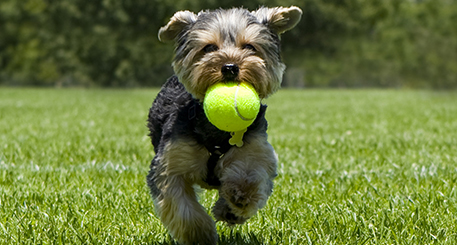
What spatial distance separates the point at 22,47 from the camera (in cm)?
5706

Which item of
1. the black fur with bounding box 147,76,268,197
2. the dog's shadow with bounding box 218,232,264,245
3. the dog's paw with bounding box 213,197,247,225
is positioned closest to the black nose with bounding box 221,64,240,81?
the black fur with bounding box 147,76,268,197

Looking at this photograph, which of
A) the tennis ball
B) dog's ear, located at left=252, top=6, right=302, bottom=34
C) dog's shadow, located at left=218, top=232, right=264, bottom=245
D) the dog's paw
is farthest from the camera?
dog's ear, located at left=252, top=6, right=302, bottom=34

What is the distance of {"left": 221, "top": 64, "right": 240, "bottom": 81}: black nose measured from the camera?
10.5ft

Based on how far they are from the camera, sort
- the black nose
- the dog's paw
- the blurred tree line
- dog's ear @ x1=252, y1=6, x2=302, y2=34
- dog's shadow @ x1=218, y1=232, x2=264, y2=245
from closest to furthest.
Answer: the black nose, the dog's paw, dog's shadow @ x1=218, y1=232, x2=264, y2=245, dog's ear @ x1=252, y1=6, x2=302, y2=34, the blurred tree line

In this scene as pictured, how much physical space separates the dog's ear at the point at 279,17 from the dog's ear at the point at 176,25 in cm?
47

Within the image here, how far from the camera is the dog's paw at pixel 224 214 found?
3312 mm

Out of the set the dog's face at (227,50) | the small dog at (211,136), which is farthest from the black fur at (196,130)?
the dog's face at (227,50)

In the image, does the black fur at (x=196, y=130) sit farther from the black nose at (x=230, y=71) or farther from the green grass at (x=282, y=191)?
the green grass at (x=282, y=191)

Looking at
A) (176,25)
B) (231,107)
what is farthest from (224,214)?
(176,25)

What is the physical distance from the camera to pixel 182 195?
3.46 metres

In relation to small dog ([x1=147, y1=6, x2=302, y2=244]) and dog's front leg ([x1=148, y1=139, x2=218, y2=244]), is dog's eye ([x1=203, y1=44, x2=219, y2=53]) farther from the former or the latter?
dog's front leg ([x1=148, y1=139, x2=218, y2=244])

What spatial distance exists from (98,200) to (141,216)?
1.86ft

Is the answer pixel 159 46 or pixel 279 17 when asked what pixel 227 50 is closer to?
pixel 279 17

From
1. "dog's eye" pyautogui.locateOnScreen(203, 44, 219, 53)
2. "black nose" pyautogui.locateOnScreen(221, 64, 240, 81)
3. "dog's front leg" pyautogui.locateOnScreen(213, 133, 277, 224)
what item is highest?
"dog's eye" pyautogui.locateOnScreen(203, 44, 219, 53)
